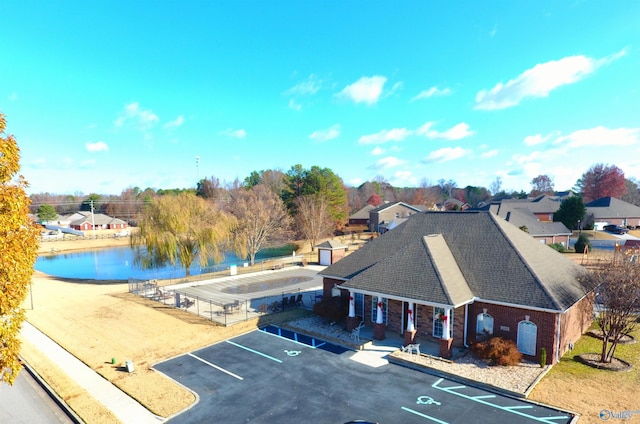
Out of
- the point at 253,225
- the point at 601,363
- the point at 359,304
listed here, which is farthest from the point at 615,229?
the point at 359,304

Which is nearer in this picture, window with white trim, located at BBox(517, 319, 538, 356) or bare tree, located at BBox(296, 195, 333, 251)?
window with white trim, located at BBox(517, 319, 538, 356)

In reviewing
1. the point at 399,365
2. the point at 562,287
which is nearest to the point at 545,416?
the point at 399,365

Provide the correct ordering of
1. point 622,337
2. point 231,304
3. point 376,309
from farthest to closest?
point 231,304 < point 376,309 < point 622,337

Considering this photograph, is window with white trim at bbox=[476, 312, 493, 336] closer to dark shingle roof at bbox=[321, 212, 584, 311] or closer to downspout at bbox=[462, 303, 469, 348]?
downspout at bbox=[462, 303, 469, 348]

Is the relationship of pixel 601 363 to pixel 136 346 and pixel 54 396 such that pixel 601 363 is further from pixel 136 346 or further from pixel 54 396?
pixel 54 396

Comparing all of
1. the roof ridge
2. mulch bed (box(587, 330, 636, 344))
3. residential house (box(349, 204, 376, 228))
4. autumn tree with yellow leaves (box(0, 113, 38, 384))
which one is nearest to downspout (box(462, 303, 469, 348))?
the roof ridge
